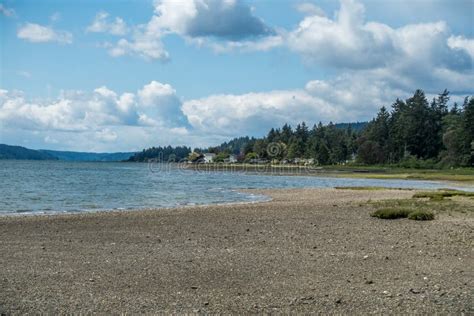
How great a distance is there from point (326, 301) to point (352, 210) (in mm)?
18612

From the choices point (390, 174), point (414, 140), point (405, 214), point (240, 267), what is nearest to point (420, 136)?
point (414, 140)

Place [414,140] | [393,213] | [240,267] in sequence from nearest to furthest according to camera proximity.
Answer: [240,267], [393,213], [414,140]

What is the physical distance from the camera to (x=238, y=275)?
1175 centimetres

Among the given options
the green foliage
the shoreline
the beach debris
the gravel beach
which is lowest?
the shoreline

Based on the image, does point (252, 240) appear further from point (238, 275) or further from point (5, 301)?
point (5, 301)

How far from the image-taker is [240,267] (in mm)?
12602

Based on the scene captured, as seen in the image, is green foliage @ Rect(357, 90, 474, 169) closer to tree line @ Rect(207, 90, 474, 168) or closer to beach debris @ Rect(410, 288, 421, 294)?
tree line @ Rect(207, 90, 474, 168)

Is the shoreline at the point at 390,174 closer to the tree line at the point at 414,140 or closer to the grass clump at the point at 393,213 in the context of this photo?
the tree line at the point at 414,140

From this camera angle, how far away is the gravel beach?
933 cm

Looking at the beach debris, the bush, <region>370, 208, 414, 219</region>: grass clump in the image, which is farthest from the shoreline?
the beach debris

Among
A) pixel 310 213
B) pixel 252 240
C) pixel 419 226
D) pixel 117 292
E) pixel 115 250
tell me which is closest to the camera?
pixel 117 292

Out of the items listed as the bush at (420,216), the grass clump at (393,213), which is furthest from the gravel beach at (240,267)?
the grass clump at (393,213)

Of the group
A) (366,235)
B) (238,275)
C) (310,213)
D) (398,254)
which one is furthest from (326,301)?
(310,213)

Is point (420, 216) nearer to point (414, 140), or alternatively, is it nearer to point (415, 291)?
point (415, 291)
